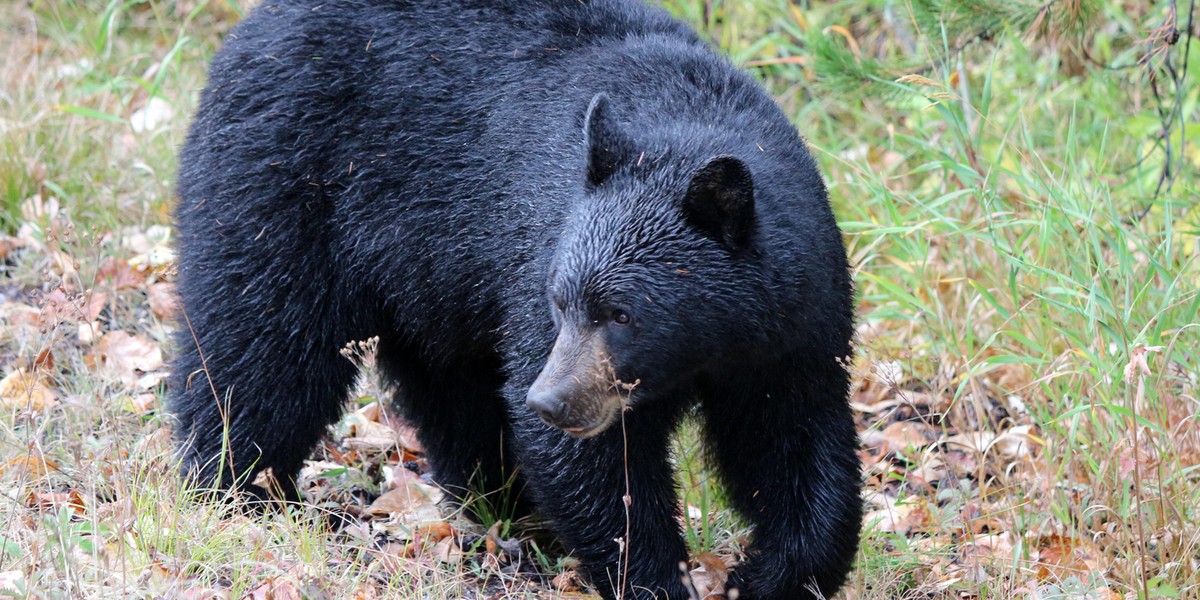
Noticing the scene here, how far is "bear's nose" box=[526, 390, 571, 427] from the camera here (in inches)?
137

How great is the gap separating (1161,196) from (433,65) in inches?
122

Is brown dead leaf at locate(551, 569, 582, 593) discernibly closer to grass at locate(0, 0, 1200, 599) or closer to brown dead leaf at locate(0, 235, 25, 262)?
grass at locate(0, 0, 1200, 599)

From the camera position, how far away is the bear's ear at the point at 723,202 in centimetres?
345

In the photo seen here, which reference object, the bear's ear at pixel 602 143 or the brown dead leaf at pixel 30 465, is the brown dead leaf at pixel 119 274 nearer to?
the brown dead leaf at pixel 30 465

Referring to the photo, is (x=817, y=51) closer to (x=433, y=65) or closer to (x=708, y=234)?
(x=433, y=65)

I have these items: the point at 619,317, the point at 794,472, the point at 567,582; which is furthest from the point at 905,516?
the point at 619,317

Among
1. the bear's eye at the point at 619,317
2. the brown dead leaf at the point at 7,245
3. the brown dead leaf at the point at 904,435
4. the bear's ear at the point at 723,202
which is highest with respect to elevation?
Result: the bear's ear at the point at 723,202

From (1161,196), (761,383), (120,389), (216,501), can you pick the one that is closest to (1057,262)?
(1161,196)

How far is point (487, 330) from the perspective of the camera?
175 inches

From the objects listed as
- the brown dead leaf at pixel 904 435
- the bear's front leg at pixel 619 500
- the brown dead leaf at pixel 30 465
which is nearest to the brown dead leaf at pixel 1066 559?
the brown dead leaf at pixel 904 435

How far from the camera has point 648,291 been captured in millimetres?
3572

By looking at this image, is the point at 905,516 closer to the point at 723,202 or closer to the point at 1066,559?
the point at 1066,559

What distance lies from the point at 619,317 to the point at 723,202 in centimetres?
44

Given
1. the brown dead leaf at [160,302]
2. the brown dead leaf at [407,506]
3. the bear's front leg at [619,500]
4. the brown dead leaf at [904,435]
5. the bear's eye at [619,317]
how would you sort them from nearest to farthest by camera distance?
the bear's eye at [619,317]
the bear's front leg at [619,500]
the brown dead leaf at [407,506]
the brown dead leaf at [904,435]
the brown dead leaf at [160,302]
